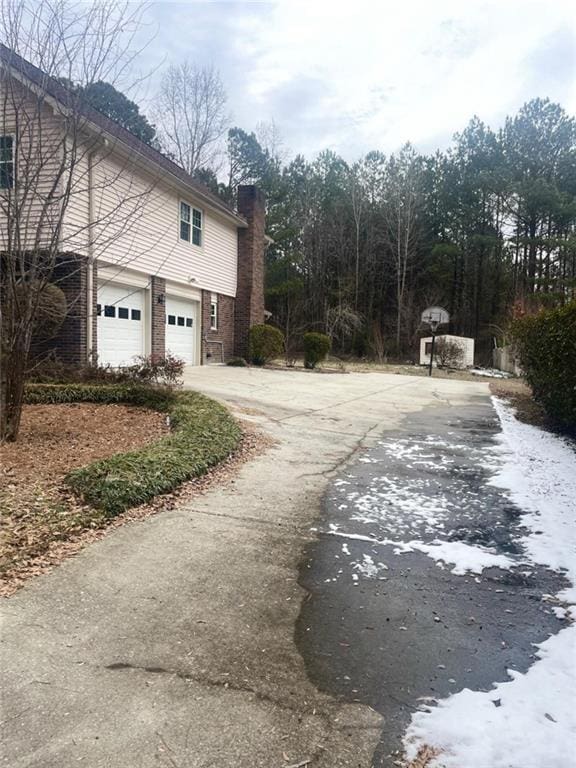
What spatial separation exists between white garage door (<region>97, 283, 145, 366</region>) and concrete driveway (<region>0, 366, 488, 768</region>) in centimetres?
902

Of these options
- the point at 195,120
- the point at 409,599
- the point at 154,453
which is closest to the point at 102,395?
the point at 154,453

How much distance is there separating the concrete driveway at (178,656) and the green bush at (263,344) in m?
14.9

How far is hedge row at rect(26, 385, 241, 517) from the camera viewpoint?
4078 mm

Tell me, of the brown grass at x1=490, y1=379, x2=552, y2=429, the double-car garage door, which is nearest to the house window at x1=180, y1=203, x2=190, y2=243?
the double-car garage door

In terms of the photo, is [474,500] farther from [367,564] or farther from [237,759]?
[237,759]

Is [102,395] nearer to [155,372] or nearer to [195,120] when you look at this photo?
[155,372]

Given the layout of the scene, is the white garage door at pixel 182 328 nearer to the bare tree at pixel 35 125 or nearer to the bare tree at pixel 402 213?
the bare tree at pixel 35 125

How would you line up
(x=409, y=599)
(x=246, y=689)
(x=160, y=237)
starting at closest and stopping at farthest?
(x=246, y=689) < (x=409, y=599) < (x=160, y=237)

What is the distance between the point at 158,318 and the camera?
14.6 meters

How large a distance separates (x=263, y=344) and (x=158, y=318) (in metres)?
5.38

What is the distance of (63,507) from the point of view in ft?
12.5

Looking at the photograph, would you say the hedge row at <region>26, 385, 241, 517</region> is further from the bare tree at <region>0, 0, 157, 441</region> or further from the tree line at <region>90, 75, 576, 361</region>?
the tree line at <region>90, 75, 576, 361</region>

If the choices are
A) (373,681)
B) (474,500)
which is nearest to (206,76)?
(474,500)

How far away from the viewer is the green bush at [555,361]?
282 inches
